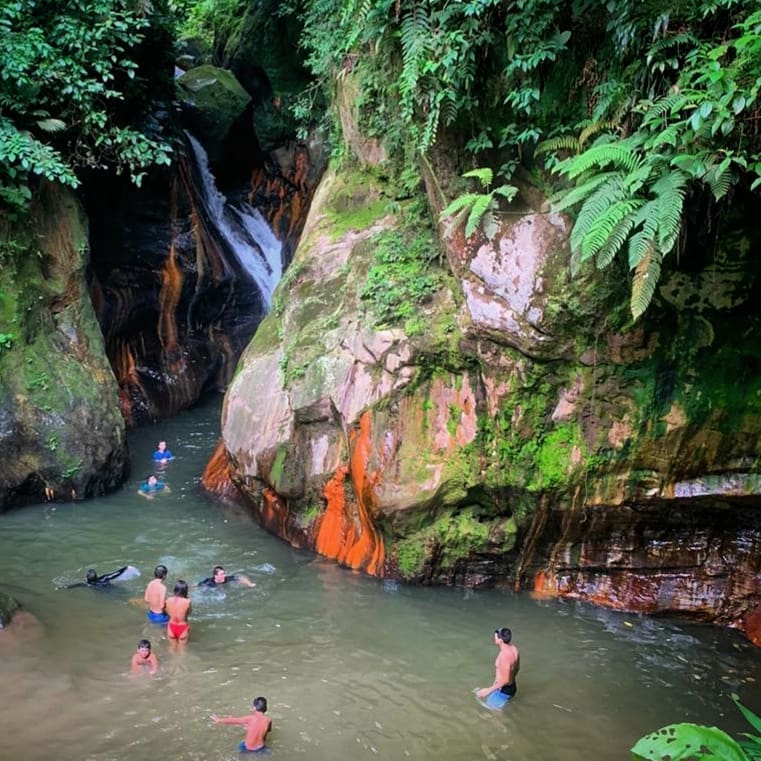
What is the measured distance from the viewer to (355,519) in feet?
31.1

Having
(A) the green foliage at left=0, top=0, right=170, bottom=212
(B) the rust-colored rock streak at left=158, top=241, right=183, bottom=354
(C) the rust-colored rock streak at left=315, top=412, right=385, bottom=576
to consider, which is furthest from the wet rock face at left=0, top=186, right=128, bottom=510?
(C) the rust-colored rock streak at left=315, top=412, right=385, bottom=576

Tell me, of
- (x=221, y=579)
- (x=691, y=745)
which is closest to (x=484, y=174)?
(x=221, y=579)

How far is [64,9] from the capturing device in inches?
450

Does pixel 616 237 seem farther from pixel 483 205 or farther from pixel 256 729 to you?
pixel 256 729

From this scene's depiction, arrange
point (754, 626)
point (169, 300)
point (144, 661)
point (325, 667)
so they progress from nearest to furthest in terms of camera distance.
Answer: point (144, 661) < point (325, 667) < point (754, 626) < point (169, 300)

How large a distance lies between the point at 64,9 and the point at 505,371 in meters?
9.33

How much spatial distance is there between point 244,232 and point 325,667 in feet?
43.8

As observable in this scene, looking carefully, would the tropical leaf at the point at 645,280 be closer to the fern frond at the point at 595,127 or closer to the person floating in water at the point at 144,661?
the fern frond at the point at 595,127

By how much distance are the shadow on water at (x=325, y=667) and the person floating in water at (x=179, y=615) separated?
0.16m

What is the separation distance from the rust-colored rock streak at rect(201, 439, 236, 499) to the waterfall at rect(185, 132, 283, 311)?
20.0ft

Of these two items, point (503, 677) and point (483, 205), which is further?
point (483, 205)

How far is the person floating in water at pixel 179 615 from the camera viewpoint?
7.57 meters

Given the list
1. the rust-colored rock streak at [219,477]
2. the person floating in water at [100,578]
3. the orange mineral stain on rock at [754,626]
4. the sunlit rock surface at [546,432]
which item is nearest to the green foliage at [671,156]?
Result: the sunlit rock surface at [546,432]

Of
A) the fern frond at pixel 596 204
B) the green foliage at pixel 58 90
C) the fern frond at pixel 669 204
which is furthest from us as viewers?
the green foliage at pixel 58 90
